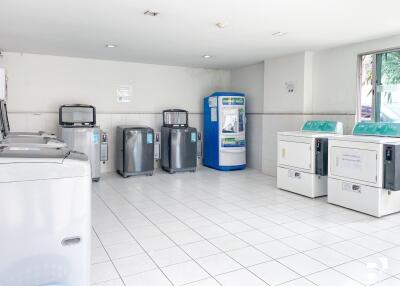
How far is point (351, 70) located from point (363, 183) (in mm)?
2100

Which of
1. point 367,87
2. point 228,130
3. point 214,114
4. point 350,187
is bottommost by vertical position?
point 350,187

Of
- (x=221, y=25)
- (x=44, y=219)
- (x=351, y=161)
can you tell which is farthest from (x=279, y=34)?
(x=44, y=219)

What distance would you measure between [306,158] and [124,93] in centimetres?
423

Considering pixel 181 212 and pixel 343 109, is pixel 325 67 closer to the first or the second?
pixel 343 109

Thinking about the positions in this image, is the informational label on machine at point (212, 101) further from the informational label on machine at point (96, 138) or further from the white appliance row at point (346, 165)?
the informational label on machine at point (96, 138)

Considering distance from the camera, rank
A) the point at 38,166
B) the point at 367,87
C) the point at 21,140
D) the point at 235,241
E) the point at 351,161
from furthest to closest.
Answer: the point at 367,87 → the point at 351,161 → the point at 235,241 → the point at 21,140 → the point at 38,166

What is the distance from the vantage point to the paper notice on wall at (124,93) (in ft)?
23.8

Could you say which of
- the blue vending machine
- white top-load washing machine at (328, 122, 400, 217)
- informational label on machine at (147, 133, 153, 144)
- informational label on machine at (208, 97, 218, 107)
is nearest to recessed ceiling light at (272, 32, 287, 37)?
white top-load washing machine at (328, 122, 400, 217)

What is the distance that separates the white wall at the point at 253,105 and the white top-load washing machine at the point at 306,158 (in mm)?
1892

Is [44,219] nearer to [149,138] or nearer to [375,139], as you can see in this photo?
[375,139]

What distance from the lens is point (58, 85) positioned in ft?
21.8

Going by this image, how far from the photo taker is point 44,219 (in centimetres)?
160

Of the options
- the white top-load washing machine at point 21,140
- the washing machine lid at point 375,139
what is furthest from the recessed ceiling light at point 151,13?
the washing machine lid at point 375,139

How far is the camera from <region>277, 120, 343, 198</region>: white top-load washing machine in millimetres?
5035
